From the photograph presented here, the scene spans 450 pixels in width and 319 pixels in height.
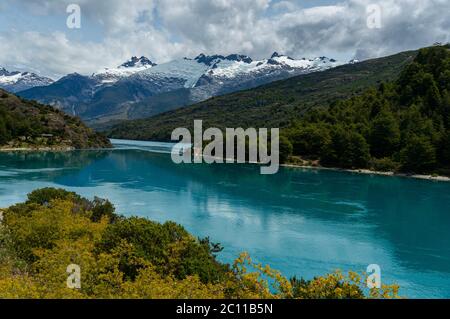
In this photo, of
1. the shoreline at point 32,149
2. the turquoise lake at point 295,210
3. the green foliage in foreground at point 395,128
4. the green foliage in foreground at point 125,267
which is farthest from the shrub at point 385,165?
the shoreline at point 32,149

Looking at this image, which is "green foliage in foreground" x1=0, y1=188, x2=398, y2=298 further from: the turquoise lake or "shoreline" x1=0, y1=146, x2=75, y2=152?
"shoreline" x1=0, y1=146, x2=75, y2=152

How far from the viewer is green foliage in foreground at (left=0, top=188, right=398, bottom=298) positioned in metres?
19.5

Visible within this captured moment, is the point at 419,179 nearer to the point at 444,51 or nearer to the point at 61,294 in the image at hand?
the point at 444,51

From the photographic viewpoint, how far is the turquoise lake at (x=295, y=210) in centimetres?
4703

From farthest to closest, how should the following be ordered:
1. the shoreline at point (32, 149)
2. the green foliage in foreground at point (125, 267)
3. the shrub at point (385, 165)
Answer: the shoreline at point (32, 149) → the shrub at point (385, 165) → the green foliage in foreground at point (125, 267)

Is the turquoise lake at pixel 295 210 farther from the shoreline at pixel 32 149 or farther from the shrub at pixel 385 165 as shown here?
the shoreline at pixel 32 149

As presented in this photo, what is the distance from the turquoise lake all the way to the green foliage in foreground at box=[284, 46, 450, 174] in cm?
1177

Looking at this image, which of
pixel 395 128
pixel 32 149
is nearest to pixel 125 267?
pixel 395 128

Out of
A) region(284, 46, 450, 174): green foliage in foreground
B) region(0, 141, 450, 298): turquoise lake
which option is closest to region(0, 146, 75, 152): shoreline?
region(0, 141, 450, 298): turquoise lake

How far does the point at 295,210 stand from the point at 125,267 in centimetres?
5158

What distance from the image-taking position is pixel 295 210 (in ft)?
250

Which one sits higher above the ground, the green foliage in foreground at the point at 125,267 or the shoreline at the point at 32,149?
the shoreline at the point at 32,149

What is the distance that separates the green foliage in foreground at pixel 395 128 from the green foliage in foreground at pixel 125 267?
10542cm
